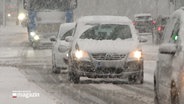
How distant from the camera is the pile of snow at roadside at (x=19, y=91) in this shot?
36.3 ft

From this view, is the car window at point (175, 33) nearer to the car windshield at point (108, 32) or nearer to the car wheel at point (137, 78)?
the car wheel at point (137, 78)

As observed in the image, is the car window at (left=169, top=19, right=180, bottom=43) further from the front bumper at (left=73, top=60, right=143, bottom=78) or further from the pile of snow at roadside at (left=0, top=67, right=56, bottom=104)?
the front bumper at (left=73, top=60, right=143, bottom=78)

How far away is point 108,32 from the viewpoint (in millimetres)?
16000

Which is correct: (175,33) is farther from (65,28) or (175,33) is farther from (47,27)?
(47,27)

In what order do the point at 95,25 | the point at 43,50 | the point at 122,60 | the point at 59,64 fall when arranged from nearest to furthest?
the point at 122,60 → the point at 95,25 → the point at 59,64 → the point at 43,50

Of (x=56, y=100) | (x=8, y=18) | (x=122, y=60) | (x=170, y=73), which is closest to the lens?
(x=170, y=73)

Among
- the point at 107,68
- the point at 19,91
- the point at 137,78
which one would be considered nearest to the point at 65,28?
the point at 137,78

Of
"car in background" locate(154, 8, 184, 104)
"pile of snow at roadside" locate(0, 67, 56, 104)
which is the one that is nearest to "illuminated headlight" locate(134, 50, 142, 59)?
"pile of snow at roadside" locate(0, 67, 56, 104)

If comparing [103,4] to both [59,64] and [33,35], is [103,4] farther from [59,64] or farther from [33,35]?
[59,64]

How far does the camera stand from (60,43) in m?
19.1

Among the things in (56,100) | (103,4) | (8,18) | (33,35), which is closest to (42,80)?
(56,100)

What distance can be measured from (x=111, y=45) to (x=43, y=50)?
19374 millimetres

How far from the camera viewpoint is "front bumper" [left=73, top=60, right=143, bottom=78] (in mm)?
14719

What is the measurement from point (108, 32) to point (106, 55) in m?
1.36
